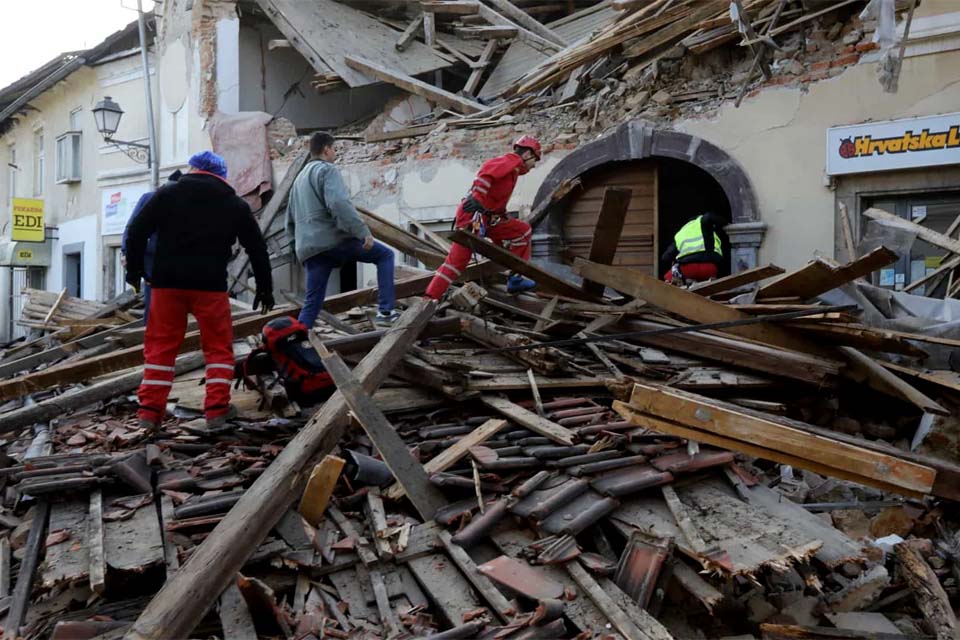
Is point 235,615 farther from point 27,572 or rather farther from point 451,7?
point 451,7

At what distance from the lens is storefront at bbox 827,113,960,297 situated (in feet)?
26.5

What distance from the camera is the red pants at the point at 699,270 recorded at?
291 inches

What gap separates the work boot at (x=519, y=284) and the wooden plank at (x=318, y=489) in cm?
361

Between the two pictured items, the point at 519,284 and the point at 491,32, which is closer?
the point at 519,284

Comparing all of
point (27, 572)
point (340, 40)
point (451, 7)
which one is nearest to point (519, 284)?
point (27, 572)

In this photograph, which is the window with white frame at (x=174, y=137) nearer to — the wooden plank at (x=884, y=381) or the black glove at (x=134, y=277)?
the black glove at (x=134, y=277)

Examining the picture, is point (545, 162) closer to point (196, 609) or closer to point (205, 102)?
point (205, 102)

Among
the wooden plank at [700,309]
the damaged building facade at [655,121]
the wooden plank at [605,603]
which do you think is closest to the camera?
the wooden plank at [605,603]

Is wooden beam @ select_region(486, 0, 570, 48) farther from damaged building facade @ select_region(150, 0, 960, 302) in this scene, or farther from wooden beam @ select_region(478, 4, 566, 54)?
damaged building facade @ select_region(150, 0, 960, 302)

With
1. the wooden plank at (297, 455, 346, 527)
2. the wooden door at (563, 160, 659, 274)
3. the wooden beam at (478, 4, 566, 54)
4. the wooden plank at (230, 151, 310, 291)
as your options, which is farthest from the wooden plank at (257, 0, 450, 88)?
the wooden plank at (297, 455, 346, 527)

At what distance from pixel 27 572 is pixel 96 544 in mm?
292

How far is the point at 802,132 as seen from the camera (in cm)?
883

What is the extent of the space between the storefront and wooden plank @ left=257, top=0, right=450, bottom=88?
27.5ft

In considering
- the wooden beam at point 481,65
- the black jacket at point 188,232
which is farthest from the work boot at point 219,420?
the wooden beam at point 481,65
